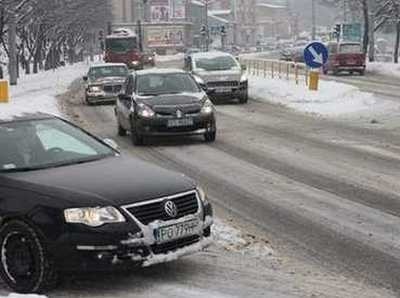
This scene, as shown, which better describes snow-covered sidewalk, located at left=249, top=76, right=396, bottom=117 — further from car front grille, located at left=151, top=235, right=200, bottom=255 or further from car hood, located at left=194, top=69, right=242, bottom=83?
car front grille, located at left=151, top=235, right=200, bottom=255

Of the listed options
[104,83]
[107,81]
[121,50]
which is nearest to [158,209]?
[104,83]

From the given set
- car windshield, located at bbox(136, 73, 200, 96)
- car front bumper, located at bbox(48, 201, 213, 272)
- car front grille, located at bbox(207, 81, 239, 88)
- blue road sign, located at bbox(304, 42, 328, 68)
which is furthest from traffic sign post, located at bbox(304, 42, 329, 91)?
car front bumper, located at bbox(48, 201, 213, 272)

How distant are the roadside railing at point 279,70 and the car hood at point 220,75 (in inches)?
182

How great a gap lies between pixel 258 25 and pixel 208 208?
166699mm

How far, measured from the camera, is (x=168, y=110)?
16.8 meters

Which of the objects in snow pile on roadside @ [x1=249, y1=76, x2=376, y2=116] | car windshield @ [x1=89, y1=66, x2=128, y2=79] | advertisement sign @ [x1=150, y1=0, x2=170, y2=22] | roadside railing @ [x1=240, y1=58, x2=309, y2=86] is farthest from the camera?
advertisement sign @ [x1=150, y1=0, x2=170, y2=22]

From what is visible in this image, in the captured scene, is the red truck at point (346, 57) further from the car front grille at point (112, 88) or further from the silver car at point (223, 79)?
the silver car at point (223, 79)

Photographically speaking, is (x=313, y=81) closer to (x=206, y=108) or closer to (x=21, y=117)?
(x=206, y=108)

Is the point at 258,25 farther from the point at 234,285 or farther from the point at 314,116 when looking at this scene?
the point at 234,285

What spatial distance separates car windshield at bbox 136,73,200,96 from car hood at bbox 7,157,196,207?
10226 mm

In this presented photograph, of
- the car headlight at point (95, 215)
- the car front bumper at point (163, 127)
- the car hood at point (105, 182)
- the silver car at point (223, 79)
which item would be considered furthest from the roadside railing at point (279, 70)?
the car headlight at point (95, 215)

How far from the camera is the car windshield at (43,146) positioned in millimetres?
7499

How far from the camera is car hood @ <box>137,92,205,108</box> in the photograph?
1686cm

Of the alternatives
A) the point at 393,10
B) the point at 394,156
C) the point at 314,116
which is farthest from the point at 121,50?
the point at 394,156
